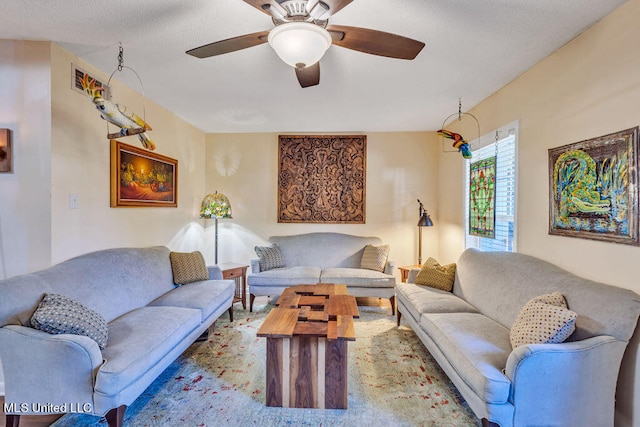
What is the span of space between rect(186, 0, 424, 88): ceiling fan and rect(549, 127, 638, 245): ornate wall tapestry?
1.32 meters

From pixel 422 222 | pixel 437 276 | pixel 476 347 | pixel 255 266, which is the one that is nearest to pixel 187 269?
pixel 255 266

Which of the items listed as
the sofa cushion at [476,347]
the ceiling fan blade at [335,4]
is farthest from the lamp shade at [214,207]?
the ceiling fan blade at [335,4]

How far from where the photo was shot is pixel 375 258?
4.22 m

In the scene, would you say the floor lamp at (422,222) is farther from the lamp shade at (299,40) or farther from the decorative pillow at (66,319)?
the decorative pillow at (66,319)

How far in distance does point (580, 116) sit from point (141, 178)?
152 inches

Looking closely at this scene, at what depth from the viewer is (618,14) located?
181 centimetres

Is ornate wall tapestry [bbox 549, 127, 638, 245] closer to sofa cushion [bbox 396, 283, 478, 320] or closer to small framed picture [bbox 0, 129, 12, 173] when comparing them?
sofa cushion [bbox 396, 283, 478, 320]

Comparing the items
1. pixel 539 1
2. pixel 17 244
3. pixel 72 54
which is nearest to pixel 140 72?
pixel 72 54

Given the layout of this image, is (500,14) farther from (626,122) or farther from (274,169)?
(274,169)

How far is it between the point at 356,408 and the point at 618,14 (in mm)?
2899

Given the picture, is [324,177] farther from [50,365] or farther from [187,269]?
[50,365]

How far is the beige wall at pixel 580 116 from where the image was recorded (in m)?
1.72

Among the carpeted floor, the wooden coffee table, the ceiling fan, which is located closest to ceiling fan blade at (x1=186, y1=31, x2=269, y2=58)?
the ceiling fan

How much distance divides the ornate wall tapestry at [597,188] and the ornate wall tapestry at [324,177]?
2.72 metres
